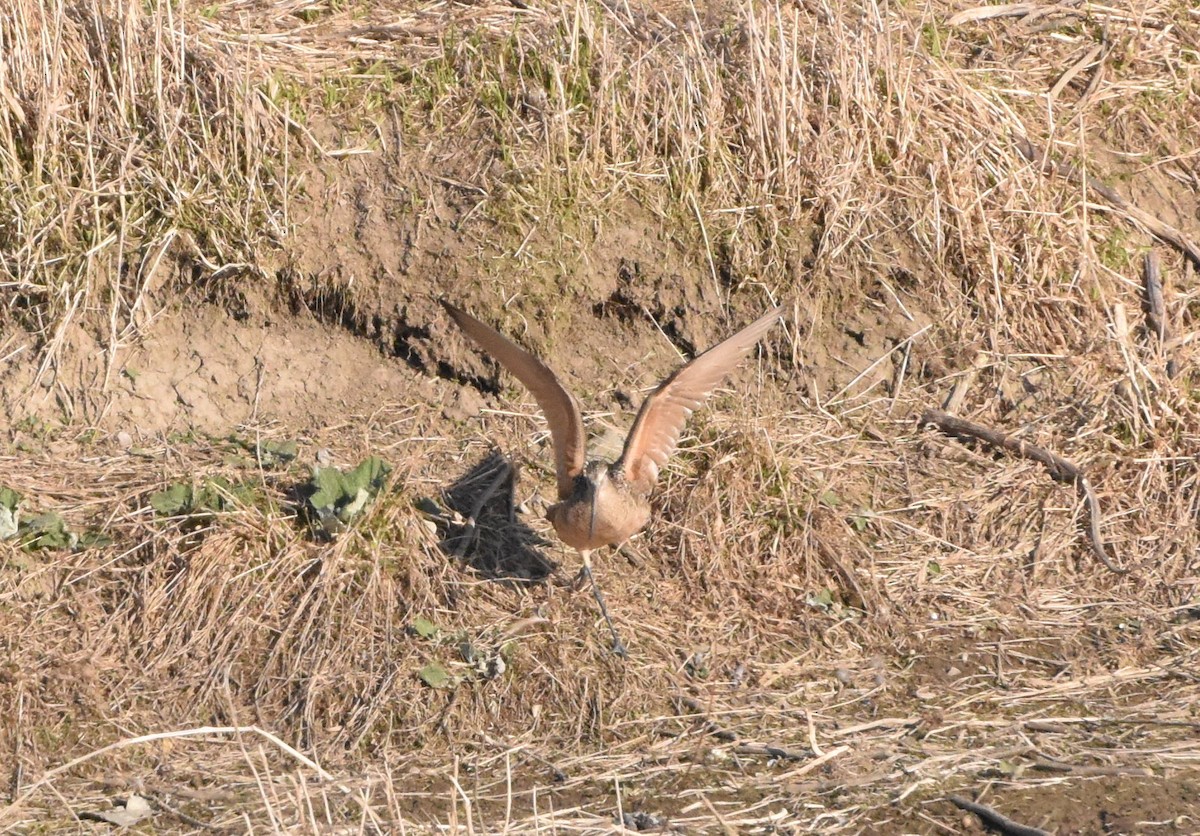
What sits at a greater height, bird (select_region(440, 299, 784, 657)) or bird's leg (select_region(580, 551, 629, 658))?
bird (select_region(440, 299, 784, 657))

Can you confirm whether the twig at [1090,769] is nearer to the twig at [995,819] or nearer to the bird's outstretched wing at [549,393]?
the twig at [995,819]

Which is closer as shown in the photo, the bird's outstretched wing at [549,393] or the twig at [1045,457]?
the bird's outstretched wing at [549,393]

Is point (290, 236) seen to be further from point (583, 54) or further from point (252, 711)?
point (252, 711)

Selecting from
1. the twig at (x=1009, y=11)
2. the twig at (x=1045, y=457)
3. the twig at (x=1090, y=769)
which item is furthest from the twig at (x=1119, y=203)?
the twig at (x=1090, y=769)

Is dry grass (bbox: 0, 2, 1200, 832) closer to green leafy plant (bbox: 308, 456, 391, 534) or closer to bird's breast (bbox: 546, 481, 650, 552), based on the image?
green leafy plant (bbox: 308, 456, 391, 534)

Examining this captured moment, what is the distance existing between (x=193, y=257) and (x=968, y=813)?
372 cm

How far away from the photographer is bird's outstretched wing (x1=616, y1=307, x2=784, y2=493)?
529 cm

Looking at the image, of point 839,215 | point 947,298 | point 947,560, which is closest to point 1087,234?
point 947,298

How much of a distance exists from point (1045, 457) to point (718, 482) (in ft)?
4.77

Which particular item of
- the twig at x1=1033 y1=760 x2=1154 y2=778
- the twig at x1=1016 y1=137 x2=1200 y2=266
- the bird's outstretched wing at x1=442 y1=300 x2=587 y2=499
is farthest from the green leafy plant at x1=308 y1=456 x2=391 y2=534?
the twig at x1=1016 y1=137 x2=1200 y2=266

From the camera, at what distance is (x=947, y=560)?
5746 mm

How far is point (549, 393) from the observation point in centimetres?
525

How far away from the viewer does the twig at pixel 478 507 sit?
17.9 feet

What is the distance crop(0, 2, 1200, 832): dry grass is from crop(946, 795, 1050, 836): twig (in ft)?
0.24
